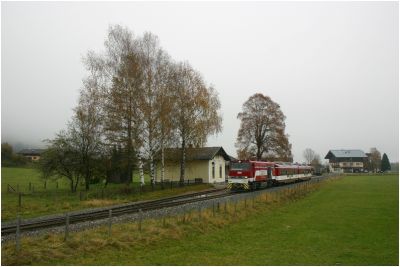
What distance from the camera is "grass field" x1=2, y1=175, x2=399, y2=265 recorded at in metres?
12.7

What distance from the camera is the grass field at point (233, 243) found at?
41.5 feet

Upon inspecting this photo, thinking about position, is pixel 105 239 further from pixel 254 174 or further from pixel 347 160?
pixel 347 160

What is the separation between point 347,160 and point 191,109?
355ft

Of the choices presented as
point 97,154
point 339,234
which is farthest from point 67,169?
point 339,234

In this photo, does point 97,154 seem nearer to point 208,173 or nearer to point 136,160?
point 136,160

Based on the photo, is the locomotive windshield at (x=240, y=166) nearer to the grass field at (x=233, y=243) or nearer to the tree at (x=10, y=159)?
the grass field at (x=233, y=243)

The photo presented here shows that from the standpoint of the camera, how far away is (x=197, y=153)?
49969mm

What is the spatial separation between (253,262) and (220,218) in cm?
779

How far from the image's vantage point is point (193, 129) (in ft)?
131

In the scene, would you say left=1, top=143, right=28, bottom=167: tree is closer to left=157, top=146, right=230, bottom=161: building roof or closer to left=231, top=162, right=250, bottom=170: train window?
left=157, top=146, right=230, bottom=161: building roof

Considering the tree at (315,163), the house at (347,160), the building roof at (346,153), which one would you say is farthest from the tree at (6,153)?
the building roof at (346,153)

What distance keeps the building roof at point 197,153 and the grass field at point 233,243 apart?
20.3m

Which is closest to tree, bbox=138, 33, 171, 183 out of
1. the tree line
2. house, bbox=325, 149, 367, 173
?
the tree line

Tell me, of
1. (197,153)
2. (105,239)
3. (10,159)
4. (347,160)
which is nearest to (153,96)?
(197,153)
